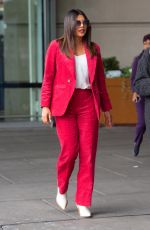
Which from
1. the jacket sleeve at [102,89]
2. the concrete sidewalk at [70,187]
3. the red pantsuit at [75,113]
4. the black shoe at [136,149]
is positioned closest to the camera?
the concrete sidewalk at [70,187]

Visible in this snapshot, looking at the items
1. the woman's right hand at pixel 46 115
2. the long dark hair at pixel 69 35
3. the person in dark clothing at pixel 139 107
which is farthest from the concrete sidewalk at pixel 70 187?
the long dark hair at pixel 69 35

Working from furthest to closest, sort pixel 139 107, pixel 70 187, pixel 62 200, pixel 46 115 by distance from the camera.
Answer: pixel 139 107 < pixel 70 187 < pixel 62 200 < pixel 46 115

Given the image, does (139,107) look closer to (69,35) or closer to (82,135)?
(82,135)

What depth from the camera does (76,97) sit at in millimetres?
6188

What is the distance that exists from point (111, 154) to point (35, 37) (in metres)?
4.65

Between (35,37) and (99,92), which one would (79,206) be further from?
(35,37)

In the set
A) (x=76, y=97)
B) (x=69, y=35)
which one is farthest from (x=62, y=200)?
(x=69, y=35)

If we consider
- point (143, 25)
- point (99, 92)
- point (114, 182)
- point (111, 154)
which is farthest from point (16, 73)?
point (99, 92)

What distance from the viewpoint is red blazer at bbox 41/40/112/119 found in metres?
6.12

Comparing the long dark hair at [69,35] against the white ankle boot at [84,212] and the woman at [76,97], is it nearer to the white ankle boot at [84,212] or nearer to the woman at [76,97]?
the woman at [76,97]

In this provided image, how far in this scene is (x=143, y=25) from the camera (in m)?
14.7

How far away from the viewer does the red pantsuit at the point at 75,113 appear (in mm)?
6168

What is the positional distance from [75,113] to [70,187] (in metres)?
1.65

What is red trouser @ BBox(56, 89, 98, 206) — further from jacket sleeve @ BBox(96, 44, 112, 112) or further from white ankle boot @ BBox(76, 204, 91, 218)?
jacket sleeve @ BBox(96, 44, 112, 112)
